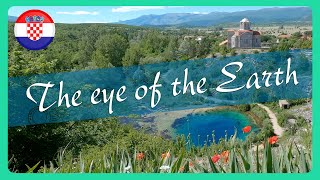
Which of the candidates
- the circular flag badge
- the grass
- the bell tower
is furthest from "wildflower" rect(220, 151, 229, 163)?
the circular flag badge

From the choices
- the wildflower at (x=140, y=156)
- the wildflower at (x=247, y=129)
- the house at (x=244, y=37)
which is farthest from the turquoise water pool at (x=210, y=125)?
the house at (x=244, y=37)

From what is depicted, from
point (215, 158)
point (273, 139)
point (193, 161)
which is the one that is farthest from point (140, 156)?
point (273, 139)

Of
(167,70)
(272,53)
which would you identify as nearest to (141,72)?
(167,70)

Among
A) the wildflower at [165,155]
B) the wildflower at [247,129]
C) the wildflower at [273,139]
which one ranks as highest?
the wildflower at [247,129]

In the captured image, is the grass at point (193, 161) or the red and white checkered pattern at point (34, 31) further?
the red and white checkered pattern at point (34, 31)

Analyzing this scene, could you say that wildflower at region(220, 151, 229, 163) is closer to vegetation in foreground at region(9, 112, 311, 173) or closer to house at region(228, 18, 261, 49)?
vegetation in foreground at region(9, 112, 311, 173)

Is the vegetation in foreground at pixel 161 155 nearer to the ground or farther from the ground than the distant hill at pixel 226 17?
nearer to the ground

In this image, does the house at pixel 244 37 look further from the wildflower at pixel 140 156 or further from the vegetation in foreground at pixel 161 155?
the wildflower at pixel 140 156

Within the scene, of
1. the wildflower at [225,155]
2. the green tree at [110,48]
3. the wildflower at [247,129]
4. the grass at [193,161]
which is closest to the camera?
the grass at [193,161]
